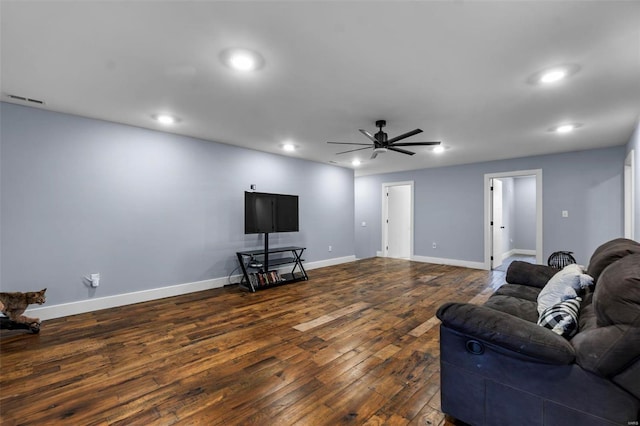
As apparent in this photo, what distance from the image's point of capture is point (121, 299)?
12.5ft

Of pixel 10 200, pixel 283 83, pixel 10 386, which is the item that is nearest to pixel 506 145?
pixel 283 83

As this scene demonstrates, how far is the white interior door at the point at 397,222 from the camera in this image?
8.14 metres

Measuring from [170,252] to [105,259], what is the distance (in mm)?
784

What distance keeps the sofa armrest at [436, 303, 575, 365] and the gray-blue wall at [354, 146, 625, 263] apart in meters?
5.42

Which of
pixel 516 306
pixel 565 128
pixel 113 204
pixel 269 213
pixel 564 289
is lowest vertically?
pixel 516 306

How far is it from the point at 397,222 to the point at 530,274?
17.7ft

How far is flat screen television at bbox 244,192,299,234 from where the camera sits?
4785mm

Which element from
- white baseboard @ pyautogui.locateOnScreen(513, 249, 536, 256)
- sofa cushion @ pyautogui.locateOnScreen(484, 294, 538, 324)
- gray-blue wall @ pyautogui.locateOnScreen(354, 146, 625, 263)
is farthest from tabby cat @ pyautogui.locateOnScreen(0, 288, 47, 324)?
white baseboard @ pyautogui.locateOnScreen(513, 249, 536, 256)

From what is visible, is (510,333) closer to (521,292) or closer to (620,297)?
(620,297)

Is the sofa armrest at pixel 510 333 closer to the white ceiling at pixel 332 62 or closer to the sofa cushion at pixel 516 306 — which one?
the sofa cushion at pixel 516 306

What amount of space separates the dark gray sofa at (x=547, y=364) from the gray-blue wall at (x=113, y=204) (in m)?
3.96

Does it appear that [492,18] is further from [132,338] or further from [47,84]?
[132,338]

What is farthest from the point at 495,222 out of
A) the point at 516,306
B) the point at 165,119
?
the point at 165,119

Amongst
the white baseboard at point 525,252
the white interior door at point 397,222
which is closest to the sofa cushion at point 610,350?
the white interior door at point 397,222
